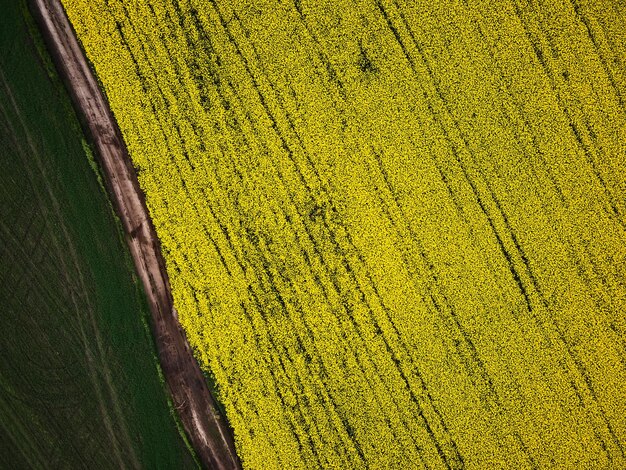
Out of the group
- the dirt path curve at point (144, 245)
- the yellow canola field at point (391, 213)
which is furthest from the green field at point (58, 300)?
the yellow canola field at point (391, 213)

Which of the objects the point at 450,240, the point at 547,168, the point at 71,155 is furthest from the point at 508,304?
the point at 71,155

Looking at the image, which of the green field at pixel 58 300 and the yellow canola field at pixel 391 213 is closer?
the yellow canola field at pixel 391 213

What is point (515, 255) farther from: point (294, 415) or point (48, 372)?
point (48, 372)

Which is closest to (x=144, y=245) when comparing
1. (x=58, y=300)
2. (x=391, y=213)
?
(x=58, y=300)

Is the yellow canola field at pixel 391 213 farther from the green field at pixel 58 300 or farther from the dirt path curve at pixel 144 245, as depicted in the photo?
the green field at pixel 58 300

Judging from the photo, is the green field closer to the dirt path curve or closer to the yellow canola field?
the dirt path curve

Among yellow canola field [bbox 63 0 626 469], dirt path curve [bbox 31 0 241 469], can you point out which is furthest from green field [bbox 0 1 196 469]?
yellow canola field [bbox 63 0 626 469]
